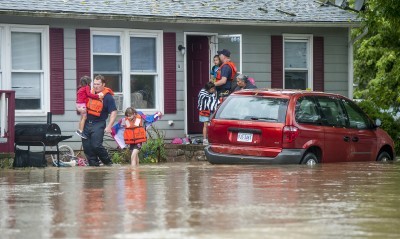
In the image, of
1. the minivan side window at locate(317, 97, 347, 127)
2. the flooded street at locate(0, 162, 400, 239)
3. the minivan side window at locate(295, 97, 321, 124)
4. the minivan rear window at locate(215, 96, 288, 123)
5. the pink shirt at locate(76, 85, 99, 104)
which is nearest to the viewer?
the flooded street at locate(0, 162, 400, 239)

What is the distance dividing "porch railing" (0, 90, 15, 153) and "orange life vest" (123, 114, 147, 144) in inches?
89.1

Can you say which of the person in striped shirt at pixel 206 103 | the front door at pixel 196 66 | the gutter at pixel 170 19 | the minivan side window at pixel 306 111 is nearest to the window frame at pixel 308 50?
the gutter at pixel 170 19

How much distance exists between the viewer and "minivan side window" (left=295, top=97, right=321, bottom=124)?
18.4 meters

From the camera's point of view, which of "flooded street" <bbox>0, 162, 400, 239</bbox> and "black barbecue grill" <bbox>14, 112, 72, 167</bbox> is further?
"black barbecue grill" <bbox>14, 112, 72, 167</bbox>

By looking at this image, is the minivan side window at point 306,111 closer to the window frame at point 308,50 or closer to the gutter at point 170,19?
the gutter at point 170,19

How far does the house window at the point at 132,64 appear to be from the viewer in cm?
2330

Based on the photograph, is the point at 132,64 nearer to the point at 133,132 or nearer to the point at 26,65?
the point at 26,65

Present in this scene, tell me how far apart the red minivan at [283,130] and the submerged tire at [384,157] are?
0.79m

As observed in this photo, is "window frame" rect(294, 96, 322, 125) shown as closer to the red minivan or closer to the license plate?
the red minivan

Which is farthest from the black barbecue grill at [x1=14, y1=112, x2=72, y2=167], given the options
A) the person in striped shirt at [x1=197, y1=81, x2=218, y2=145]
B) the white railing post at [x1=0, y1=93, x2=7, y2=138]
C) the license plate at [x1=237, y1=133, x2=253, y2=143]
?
the person in striped shirt at [x1=197, y1=81, x2=218, y2=145]

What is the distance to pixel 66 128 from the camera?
2261cm

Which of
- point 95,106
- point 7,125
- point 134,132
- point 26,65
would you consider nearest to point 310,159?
point 134,132

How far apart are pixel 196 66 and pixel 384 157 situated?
621 centimetres

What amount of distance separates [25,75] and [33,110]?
768 millimetres
